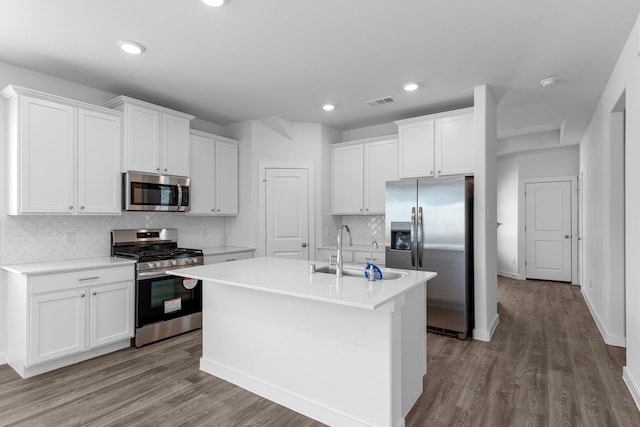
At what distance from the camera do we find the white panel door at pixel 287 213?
4.95m

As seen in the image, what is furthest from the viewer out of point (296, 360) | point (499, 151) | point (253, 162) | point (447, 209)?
point (499, 151)

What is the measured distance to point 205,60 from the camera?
309cm

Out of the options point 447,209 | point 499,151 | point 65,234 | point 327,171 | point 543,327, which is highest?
point 499,151

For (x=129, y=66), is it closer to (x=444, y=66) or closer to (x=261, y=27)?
(x=261, y=27)

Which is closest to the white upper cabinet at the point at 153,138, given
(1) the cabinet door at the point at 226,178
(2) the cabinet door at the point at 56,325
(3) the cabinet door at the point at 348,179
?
(1) the cabinet door at the point at 226,178

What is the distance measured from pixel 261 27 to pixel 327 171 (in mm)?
2832

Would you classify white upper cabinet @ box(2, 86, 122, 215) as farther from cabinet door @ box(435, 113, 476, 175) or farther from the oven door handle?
cabinet door @ box(435, 113, 476, 175)

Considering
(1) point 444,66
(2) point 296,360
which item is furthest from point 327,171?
(2) point 296,360

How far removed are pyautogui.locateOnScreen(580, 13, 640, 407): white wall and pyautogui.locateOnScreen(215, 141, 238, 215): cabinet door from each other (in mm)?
4279

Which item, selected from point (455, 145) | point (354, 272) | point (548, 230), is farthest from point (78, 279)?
point (548, 230)

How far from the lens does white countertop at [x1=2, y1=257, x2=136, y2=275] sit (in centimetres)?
288

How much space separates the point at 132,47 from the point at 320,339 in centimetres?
266

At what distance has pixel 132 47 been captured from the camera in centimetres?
280

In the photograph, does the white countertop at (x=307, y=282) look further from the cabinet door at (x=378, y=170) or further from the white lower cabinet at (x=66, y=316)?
the cabinet door at (x=378, y=170)
